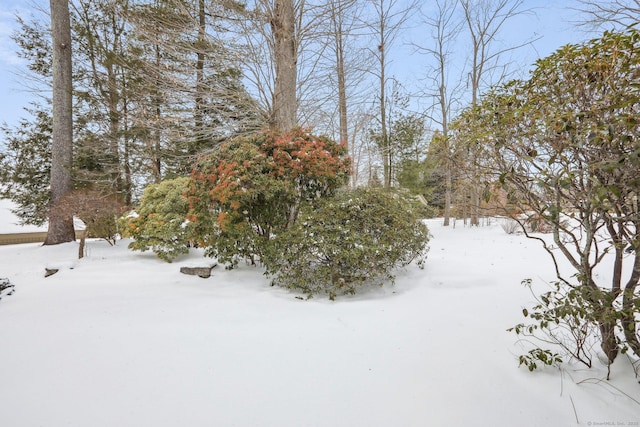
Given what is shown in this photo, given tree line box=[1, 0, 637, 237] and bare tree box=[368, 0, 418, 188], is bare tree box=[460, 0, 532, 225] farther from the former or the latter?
bare tree box=[368, 0, 418, 188]

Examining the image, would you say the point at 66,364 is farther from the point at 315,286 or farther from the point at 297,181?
the point at 297,181

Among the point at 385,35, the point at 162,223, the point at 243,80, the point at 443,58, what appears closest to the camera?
the point at 162,223

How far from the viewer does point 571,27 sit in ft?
21.6

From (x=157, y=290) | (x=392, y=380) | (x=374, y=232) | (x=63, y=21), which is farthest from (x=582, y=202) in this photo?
(x=63, y=21)

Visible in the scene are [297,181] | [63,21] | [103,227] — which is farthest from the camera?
[63,21]

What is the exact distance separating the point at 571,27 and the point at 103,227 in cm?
1142

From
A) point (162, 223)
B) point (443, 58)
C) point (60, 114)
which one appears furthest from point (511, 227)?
point (60, 114)

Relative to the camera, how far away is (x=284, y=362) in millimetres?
1869

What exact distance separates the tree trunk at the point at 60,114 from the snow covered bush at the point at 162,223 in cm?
248

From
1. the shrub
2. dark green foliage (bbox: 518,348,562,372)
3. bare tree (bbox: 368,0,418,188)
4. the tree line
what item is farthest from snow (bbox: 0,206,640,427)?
bare tree (bbox: 368,0,418,188)

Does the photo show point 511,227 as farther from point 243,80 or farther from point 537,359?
point 243,80

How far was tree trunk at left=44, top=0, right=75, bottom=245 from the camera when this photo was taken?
6836 millimetres

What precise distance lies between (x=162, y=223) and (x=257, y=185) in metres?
2.75

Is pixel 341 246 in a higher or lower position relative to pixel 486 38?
lower
